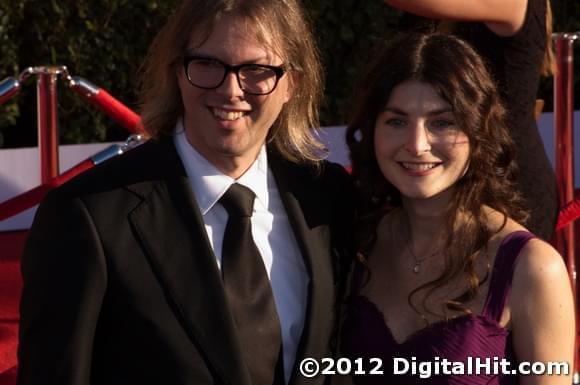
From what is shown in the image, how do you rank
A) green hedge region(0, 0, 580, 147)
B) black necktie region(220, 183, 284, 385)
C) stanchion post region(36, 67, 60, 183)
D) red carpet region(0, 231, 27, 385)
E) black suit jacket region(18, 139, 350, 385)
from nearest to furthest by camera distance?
1. black suit jacket region(18, 139, 350, 385)
2. black necktie region(220, 183, 284, 385)
3. red carpet region(0, 231, 27, 385)
4. stanchion post region(36, 67, 60, 183)
5. green hedge region(0, 0, 580, 147)

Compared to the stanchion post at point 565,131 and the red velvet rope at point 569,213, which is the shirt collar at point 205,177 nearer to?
the red velvet rope at point 569,213

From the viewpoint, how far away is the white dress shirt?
2.53 m

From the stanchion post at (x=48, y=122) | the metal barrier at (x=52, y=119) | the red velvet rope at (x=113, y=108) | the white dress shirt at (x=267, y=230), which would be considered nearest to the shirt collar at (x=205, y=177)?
the white dress shirt at (x=267, y=230)

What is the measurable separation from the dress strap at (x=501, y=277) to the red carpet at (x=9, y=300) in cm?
212

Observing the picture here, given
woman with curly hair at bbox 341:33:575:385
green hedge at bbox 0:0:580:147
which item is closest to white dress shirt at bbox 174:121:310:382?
woman with curly hair at bbox 341:33:575:385

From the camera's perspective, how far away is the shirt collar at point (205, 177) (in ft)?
8.30

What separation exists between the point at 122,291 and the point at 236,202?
32 centimetres

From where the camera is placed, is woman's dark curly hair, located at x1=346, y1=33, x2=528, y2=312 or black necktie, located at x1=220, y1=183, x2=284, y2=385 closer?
black necktie, located at x1=220, y1=183, x2=284, y2=385

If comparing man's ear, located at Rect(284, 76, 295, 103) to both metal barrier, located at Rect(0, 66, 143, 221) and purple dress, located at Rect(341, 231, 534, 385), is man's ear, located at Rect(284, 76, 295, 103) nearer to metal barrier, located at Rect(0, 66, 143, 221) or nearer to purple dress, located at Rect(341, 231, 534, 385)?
purple dress, located at Rect(341, 231, 534, 385)

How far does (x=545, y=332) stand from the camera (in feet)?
8.55

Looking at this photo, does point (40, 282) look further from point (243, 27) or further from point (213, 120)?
point (243, 27)

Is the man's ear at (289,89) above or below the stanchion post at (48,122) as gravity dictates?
above

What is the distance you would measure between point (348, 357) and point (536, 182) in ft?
2.63

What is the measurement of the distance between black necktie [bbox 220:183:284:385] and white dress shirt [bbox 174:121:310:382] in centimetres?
2
